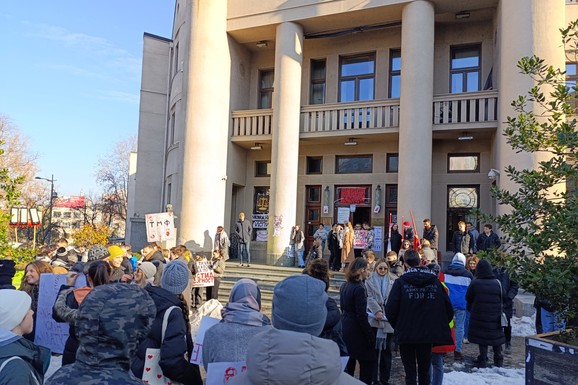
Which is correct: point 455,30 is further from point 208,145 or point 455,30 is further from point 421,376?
point 421,376

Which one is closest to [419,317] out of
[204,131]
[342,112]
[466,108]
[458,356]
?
[458,356]

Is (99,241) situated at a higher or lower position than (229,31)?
lower

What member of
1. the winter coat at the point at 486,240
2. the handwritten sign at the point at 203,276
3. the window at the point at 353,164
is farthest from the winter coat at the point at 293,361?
the window at the point at 353,164

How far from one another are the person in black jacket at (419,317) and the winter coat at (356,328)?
1.26 ft

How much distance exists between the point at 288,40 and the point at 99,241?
15.8 m

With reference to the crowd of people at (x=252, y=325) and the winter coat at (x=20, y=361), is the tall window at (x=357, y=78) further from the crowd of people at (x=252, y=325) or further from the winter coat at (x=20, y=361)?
the winter coat at (x=20, y=361)

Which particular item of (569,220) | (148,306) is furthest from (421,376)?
(148,306)

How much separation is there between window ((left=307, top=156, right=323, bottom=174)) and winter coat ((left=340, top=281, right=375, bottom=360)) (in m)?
14.7

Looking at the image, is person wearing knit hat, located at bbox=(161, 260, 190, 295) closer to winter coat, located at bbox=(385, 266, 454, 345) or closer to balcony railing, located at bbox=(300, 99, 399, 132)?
winter coat, located at bbox=(385, 266, 454, 345)

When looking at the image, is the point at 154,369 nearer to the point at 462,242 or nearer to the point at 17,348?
the point at 17,348

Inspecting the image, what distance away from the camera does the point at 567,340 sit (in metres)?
4.75

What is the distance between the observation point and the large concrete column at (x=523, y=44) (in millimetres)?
13609

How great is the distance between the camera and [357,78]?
19719 mm

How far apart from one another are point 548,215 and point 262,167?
16847 millimetres
